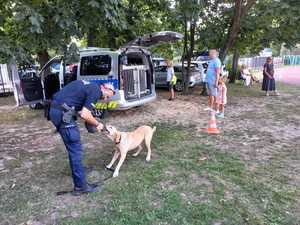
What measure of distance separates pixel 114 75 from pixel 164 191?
3951 mm

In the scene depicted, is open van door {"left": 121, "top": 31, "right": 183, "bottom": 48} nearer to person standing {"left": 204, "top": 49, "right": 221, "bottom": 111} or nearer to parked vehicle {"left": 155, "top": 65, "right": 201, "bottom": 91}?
person standing {"left": 204, "top": 49, "right": 221, "bottom": 111}

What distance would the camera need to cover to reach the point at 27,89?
774 centimetres

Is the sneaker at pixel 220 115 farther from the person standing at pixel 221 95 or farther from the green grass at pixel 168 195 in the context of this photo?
the green grass at pixel 168 195

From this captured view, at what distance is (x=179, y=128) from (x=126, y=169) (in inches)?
96.1

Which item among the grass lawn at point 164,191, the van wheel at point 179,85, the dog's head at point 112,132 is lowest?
the grass lawn at point 164,191

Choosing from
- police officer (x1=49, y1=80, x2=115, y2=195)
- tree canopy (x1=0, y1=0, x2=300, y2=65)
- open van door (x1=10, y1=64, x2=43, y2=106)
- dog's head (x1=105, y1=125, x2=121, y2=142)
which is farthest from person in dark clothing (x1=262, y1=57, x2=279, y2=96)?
police officer (x1=49, y1=80, x2=115, y2=195)

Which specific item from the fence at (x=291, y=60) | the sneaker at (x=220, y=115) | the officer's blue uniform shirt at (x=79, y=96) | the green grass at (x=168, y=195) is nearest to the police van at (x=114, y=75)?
the sneaker at (x=220, y=115)

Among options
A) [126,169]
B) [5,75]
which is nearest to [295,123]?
[126,169]

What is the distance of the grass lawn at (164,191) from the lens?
2.90 meters

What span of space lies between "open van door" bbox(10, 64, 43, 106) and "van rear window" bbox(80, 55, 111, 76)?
156cm

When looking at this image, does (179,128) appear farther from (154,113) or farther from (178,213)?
(178,213)

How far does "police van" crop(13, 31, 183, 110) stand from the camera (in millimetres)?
6793

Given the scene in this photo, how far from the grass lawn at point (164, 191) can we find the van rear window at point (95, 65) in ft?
9.05

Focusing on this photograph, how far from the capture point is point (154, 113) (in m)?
7.84
